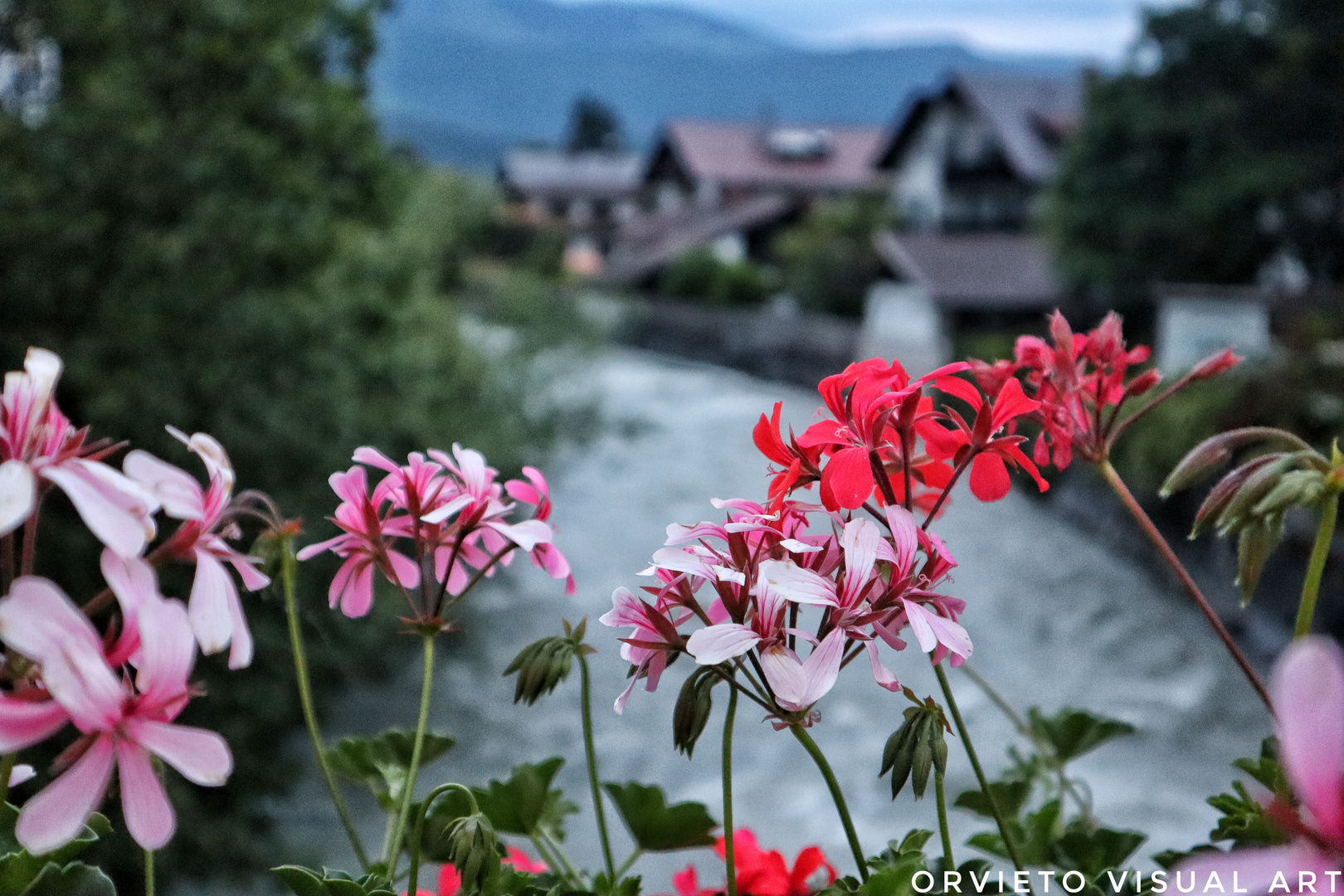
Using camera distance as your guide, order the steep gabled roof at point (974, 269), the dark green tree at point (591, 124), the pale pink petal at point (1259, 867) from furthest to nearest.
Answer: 1. the dark green tree at point (591, 124)
2. the steep gabled roof at point (974, 269)
3. the pale pink petal at point (1259, 867)

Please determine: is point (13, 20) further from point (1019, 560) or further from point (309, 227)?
point (1019, 560)

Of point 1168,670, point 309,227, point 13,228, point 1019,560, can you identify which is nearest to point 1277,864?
point 13,228

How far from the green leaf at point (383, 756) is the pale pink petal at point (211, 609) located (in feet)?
0.64

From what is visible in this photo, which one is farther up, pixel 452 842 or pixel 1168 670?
pixel 452 842

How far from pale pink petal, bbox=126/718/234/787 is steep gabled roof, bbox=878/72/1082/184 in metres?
13.0

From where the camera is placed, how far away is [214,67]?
10.3 ft

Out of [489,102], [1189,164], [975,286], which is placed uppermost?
[489,102]

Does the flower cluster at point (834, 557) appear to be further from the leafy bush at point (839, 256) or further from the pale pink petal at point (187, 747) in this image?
the leafy bush at point (839, 256)

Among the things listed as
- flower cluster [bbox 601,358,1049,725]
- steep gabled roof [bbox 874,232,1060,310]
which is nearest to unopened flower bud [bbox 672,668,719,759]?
flower cluster [bbox 601,358,1049,725]

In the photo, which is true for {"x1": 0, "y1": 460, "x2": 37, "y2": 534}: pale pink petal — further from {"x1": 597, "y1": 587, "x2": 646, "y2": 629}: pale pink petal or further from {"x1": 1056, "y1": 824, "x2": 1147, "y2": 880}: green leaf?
{"x1": 1056, "y1": 824, "x2": 1147, "y2": 880}: green leaf

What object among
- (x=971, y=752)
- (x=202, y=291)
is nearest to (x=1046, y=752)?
(x=971, y=752)

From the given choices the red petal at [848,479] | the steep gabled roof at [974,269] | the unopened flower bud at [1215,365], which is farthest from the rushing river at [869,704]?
the steep gabled roof at [974,269]

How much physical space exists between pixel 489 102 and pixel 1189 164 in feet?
181

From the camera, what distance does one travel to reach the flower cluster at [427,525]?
419 millimetres
